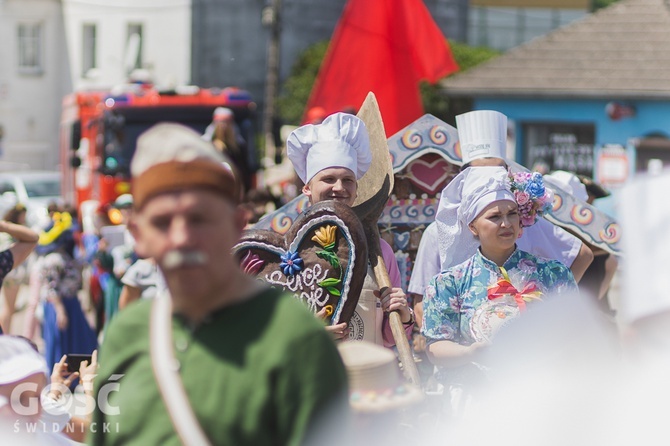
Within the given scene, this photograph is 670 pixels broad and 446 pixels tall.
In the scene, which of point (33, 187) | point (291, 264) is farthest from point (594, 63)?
point (291, 264)

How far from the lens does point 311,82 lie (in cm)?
3206

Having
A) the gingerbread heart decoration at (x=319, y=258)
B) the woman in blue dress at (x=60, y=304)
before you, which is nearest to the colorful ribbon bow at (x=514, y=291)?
the gingerbread heart decoration at (x=319, y=258)

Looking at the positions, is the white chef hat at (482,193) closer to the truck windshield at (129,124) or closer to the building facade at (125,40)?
the truck windshield at (129,124)

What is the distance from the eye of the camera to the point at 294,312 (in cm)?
230

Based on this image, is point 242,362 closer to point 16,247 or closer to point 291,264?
point 291,264

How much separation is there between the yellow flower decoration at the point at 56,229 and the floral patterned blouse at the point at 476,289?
6.68 meters

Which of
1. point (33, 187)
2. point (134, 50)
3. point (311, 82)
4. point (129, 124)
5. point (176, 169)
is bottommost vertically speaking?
point (33, 187)

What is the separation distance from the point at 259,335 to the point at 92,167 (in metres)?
13.9

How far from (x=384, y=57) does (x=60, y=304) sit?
355 cm

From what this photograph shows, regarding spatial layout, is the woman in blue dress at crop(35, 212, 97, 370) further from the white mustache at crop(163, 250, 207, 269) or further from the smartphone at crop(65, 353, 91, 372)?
the white mustache at crop(163, 250, 207, 269)

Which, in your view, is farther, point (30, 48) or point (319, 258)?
point (30, 48)

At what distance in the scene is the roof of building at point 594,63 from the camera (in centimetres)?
2116

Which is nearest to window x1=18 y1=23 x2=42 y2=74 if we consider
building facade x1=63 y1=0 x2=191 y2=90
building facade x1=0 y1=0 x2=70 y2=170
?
building facade x1=0 y1=0 x2=70 y2=170

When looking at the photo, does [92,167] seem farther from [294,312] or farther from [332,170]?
[294,312]
